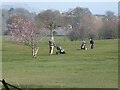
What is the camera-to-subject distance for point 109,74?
1281cm

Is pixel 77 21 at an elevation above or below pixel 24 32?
above

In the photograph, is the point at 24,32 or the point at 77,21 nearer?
the point at 24,32

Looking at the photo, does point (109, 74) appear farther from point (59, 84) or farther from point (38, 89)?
point (38, 89)

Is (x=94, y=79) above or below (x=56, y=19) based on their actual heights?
below

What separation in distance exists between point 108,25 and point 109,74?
42.2 meters

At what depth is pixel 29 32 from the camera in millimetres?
33562

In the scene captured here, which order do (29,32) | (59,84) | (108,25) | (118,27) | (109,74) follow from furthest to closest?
(108,25)
(118,27)
(29,32)
(109,74)
(59,84)

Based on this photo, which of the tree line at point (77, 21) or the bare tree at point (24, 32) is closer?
the bare tree at point (24, 32)

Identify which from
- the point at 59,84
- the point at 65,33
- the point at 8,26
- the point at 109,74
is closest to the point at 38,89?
the point at 59,84

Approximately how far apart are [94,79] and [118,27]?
120 ft

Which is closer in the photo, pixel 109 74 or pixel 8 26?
pixel 109 74

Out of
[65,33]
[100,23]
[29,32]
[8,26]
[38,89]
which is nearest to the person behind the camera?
[38,89]

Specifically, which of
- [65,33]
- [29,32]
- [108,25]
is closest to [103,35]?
[108,25]

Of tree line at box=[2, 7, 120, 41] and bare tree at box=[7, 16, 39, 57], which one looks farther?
tree line at box=[2, 7, 120, 41]
